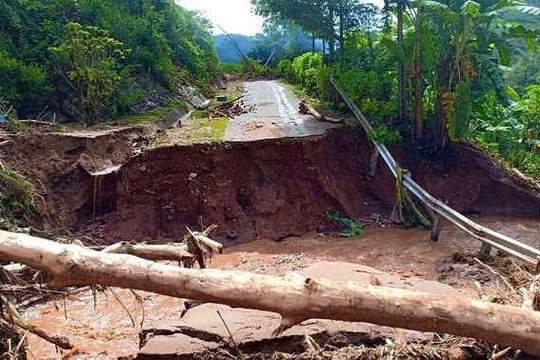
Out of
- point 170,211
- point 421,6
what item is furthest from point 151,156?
point 421,6

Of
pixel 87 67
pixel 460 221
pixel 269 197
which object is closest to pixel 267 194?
pixel 269 197

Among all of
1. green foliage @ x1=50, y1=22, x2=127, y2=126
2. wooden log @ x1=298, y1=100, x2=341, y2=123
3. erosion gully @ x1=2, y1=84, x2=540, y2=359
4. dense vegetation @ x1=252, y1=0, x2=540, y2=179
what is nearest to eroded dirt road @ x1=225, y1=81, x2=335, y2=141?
wooden log @ x1=298, y1=100, x2=341, y2=123

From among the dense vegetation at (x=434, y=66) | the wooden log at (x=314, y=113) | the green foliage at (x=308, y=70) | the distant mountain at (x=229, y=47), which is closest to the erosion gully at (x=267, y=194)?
the wooden log at (x=314, y=113)

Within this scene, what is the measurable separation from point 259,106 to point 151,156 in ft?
22.0

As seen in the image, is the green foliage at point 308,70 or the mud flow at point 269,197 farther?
the green foliage at point 308,70

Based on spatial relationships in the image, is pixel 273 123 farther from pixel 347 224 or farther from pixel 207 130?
pixel 347 224

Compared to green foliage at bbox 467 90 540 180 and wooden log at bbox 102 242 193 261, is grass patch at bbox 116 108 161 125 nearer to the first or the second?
wooden log at bbox 102 242 193 261

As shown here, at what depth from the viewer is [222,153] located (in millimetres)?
10758

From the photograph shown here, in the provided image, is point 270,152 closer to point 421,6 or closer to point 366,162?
point 366,162

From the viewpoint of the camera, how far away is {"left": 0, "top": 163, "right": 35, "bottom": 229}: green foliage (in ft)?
21.0

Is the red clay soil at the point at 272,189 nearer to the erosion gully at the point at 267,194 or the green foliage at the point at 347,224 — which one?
the erosion gully at the point at 267,194

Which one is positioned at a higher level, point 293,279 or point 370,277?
point 293,279

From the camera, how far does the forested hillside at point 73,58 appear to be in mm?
11852

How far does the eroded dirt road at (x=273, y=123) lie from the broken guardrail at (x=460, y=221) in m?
1.10
